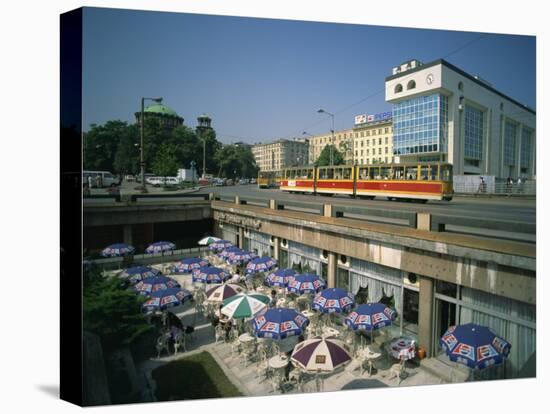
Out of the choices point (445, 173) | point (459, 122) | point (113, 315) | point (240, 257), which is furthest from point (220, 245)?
point (459, 122)

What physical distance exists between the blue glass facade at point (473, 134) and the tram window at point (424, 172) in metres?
3.22

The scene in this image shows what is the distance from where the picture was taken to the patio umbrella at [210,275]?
14625mm

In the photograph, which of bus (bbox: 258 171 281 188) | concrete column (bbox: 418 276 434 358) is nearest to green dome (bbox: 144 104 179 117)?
concrete column (bbox: 418 276 434 358)

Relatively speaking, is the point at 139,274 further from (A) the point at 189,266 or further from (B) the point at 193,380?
(B) the point at 193,380

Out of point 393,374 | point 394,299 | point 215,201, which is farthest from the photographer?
point 215,201

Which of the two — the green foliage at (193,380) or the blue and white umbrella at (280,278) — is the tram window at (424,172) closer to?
the blue and white umbrella at (280,278)

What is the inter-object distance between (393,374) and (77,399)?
294 inches

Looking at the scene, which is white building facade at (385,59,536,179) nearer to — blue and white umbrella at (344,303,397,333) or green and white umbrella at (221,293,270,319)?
blue and white umbrella at (344,303,397,333)

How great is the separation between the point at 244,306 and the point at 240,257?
5.90 metres

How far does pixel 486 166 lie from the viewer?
18.8 metres

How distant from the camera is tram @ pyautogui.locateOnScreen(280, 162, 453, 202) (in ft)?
68.2

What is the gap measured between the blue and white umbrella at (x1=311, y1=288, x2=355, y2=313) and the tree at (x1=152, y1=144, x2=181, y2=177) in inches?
1021

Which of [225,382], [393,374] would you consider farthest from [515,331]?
[225,382]

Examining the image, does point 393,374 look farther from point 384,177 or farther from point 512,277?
point 384,177
